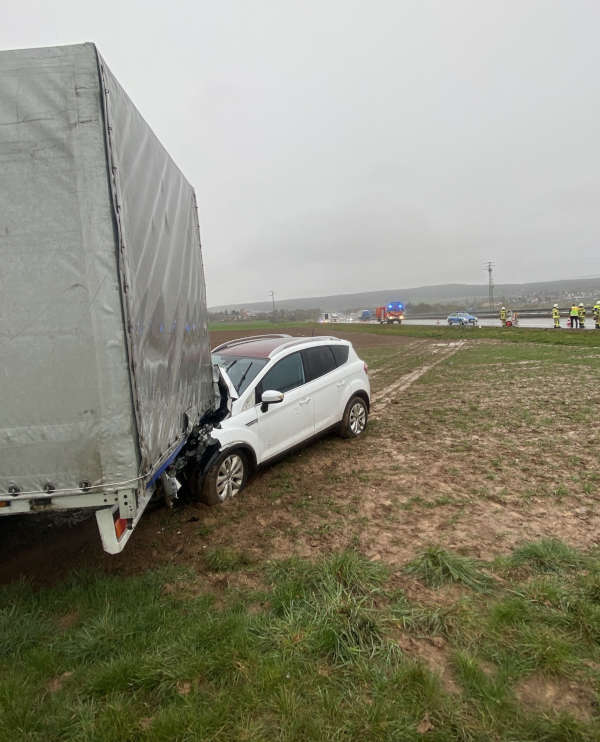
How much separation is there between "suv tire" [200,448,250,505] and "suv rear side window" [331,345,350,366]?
7.90ft

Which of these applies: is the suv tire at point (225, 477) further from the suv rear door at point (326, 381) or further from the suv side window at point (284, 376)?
the suv rear door at point (326, 381)

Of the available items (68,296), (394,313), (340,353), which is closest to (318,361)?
(340,353)

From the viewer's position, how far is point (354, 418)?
6.68m

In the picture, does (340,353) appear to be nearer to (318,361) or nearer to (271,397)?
(318,361)

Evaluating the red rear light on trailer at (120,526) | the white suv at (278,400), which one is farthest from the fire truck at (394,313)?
the red rear light on trailer at (120,526)

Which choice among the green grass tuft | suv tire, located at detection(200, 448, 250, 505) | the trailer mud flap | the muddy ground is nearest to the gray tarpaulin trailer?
the trailer mud flap

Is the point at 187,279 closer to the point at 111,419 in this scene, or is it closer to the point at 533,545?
the point at 111,419

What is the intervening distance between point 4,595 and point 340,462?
378 cm

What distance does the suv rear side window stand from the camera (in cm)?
646

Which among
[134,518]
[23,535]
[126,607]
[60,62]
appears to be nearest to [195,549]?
[126,607]

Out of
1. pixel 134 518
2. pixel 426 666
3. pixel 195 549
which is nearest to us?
pixel 426 666

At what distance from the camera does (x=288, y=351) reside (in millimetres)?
5609

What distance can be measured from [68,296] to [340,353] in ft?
15.3

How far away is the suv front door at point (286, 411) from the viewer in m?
4.94
